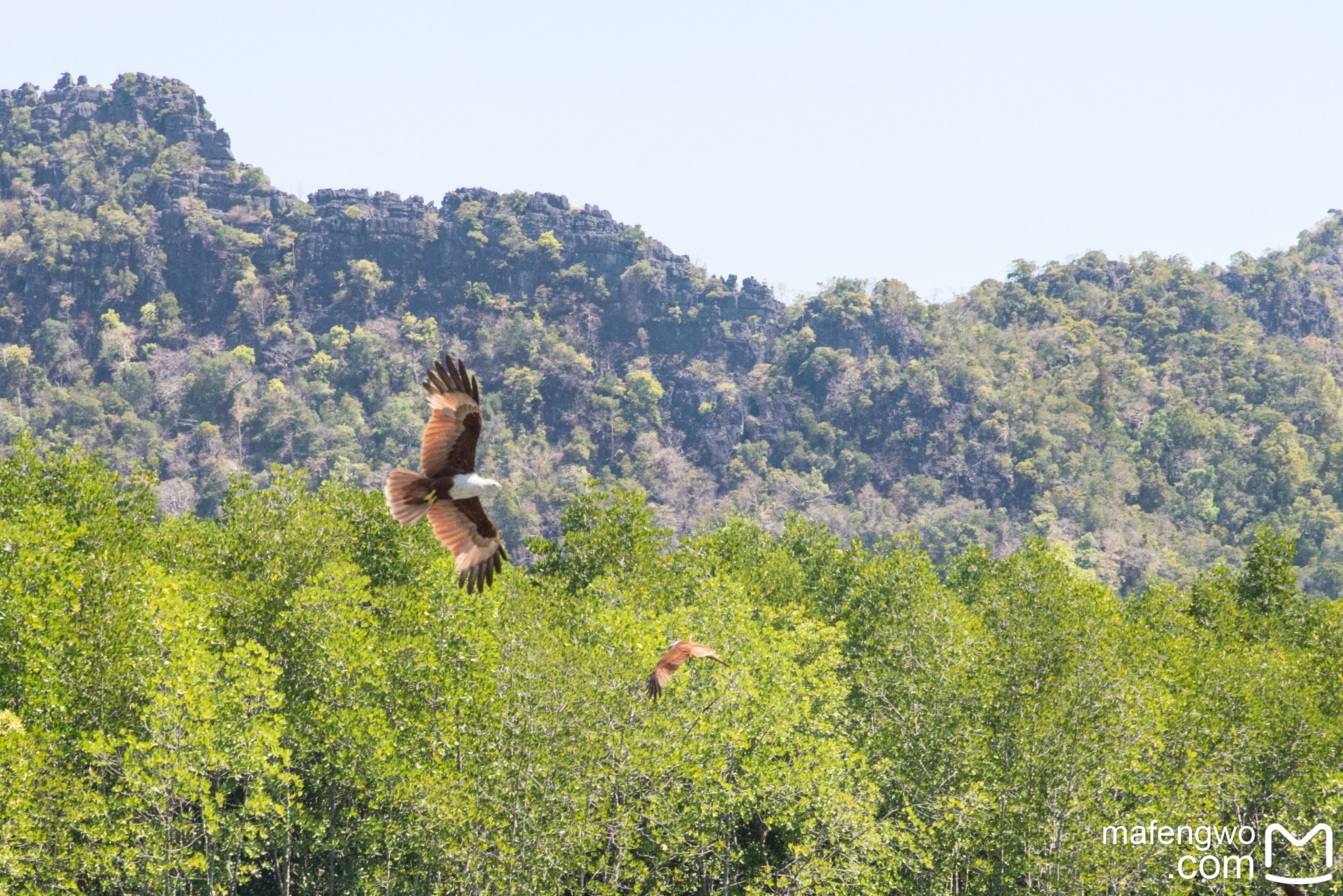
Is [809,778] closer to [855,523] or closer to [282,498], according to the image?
[282,498]

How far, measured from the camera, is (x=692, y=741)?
3084 centimetres

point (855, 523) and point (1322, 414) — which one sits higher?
point (1322, 414)

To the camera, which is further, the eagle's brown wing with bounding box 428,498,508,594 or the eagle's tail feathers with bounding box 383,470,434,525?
the eagle's brown wing with bounding box 428,498,508,594

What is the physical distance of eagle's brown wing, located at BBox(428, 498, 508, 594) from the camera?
2006 cm

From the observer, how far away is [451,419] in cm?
1891

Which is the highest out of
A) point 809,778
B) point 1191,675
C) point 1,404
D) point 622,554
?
point 1,404

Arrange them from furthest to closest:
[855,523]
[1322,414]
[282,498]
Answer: [855,523], [1322,414], [282,498]

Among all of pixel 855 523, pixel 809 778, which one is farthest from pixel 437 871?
pixel 855 523

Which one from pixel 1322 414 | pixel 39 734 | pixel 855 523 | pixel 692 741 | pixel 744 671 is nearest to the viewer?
pixel 39 734

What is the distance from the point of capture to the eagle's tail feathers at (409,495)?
19250mm

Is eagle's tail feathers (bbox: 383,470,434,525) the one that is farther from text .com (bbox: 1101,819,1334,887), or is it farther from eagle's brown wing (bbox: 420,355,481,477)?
text .com (bbox: 1101,819,1334,887)

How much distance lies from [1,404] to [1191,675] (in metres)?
186

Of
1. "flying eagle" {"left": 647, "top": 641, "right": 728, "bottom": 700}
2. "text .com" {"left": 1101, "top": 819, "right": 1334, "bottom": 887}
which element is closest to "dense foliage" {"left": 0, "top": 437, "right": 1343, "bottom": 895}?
"text .com" {"left": 1101, "top": 819, "right": 1334, "bottom": 887}

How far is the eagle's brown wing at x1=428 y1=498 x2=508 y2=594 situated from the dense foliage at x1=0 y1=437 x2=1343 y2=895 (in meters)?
9.63
